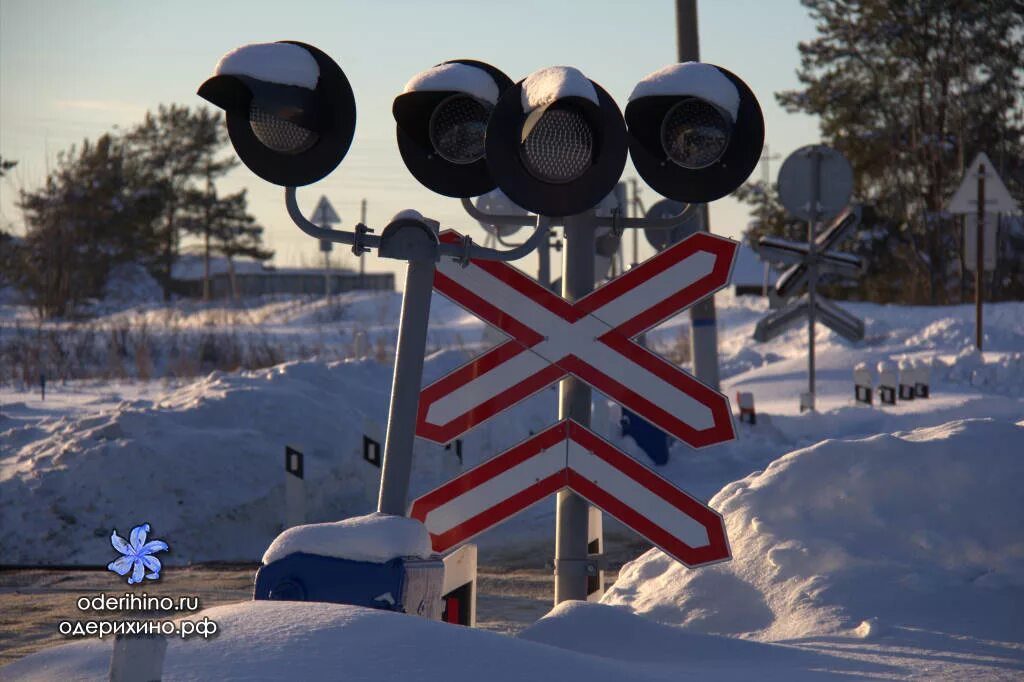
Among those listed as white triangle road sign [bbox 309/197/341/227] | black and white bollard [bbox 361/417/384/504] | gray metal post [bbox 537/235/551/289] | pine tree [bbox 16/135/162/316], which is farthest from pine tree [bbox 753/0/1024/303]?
black and white bollard [bbox 361/417/384/504]

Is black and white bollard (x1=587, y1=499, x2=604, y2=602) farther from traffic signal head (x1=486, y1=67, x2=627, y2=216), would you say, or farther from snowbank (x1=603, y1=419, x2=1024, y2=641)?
traffic signal head (x1=486, y1=67, x2=627, y2=216)

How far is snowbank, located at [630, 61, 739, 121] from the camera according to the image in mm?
4957

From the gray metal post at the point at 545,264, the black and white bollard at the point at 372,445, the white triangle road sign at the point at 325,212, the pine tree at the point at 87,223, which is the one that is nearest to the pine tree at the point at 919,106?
the white triangle road sign at the point at 325,212

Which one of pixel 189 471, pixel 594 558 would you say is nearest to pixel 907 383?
pixel 189 471

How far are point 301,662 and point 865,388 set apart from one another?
15761mm

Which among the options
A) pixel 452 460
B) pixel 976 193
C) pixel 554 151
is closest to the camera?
pixel 554 151

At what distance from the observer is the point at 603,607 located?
217 inches

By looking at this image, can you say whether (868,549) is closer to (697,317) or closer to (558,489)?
(558,489)

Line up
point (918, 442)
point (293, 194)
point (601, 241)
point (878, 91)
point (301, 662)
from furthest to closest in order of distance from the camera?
point (878, 91), point (601, 241), point (918, 442), point (293, 194), point (301, 662)

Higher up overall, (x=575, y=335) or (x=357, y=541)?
(x=575, y=335)

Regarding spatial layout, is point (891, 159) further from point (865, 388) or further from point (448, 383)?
point (448, 383)

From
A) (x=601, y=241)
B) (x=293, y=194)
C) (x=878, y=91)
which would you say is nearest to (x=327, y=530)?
(x=293, y=194)

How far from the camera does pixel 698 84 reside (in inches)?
195

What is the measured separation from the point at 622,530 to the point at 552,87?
283 inches
